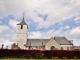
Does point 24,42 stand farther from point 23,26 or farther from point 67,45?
point 67,45

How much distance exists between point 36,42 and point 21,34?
8611 millimetres

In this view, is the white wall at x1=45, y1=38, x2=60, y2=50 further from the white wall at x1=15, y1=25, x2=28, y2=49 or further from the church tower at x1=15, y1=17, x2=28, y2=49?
the white wall at x1=15, y1=25, x2=28, y2=49

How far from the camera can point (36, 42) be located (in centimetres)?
6316

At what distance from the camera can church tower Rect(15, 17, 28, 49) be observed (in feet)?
211

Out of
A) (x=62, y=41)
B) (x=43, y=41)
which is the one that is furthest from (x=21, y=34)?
(x=62, y=41)

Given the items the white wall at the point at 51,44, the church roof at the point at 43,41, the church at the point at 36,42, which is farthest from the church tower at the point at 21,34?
the white wall at the point at 51,44

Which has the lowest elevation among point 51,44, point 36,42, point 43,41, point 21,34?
point 51,44

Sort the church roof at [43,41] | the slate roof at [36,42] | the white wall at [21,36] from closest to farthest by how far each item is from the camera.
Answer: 1. the church roof at [43,41]
2. the slate roof at [36,42]
3. the white wall at [21,36]

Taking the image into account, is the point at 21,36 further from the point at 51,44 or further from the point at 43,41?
the point at 51,44

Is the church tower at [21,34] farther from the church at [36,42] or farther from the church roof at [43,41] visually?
the church roof at [43,41]

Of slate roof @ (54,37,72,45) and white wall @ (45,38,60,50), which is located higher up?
slate roof @ (54,37,72,45)

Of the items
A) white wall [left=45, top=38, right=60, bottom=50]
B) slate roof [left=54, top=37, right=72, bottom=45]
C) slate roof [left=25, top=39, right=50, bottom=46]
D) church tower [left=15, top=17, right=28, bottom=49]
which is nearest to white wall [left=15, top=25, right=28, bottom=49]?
church tower [left=15, top=17, right=28, bottom=49]

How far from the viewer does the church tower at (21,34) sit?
211 feet

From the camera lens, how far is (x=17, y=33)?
6656 centimetres
